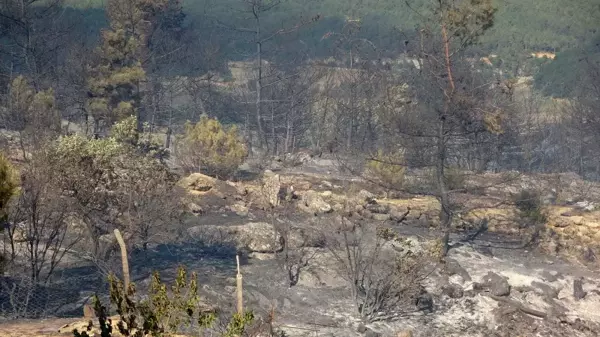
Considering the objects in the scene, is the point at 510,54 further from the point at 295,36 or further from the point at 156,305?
the point at 156,305

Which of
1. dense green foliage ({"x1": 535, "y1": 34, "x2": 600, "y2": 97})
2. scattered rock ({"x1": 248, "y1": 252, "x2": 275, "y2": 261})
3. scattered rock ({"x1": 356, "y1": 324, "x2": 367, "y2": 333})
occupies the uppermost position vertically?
A: dense green foliage ({"x1": 535, "y1": 34, "x2": 600, "y2": 97})

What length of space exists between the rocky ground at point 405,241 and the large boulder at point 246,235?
1.1 inches

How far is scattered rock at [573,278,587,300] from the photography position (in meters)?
13.7

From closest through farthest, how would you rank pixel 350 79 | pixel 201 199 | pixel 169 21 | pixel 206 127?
pixel 201 199 → pixel 206 127 → pixel 350 79 → pixel 169 21

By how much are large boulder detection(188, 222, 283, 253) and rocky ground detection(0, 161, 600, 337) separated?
3 cm

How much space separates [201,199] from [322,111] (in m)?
20.9

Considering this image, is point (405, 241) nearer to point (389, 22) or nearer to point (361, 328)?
point (361, 328)

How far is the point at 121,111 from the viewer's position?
976 inches

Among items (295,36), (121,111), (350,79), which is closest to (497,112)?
(121,111)

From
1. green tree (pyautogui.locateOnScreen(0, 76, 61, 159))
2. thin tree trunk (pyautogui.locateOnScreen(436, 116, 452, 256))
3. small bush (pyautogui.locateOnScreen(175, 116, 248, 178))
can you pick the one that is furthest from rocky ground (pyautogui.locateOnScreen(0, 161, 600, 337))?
green tree (pyautogui.locateOnScreen(0, 76, 61, 159))

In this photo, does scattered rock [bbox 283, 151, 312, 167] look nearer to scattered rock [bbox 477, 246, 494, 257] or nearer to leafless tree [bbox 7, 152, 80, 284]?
scattered rock [bbox 477, 246, 494, 257]

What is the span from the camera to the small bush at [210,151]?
22797mm

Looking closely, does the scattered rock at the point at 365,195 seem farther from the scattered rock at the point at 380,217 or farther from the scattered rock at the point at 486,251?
the scattered rock at the point at 486,251

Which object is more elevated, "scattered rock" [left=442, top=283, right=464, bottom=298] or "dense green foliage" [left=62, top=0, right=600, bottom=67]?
"dense green foliage" [left=62, top=0, right=600, bottom=67]
